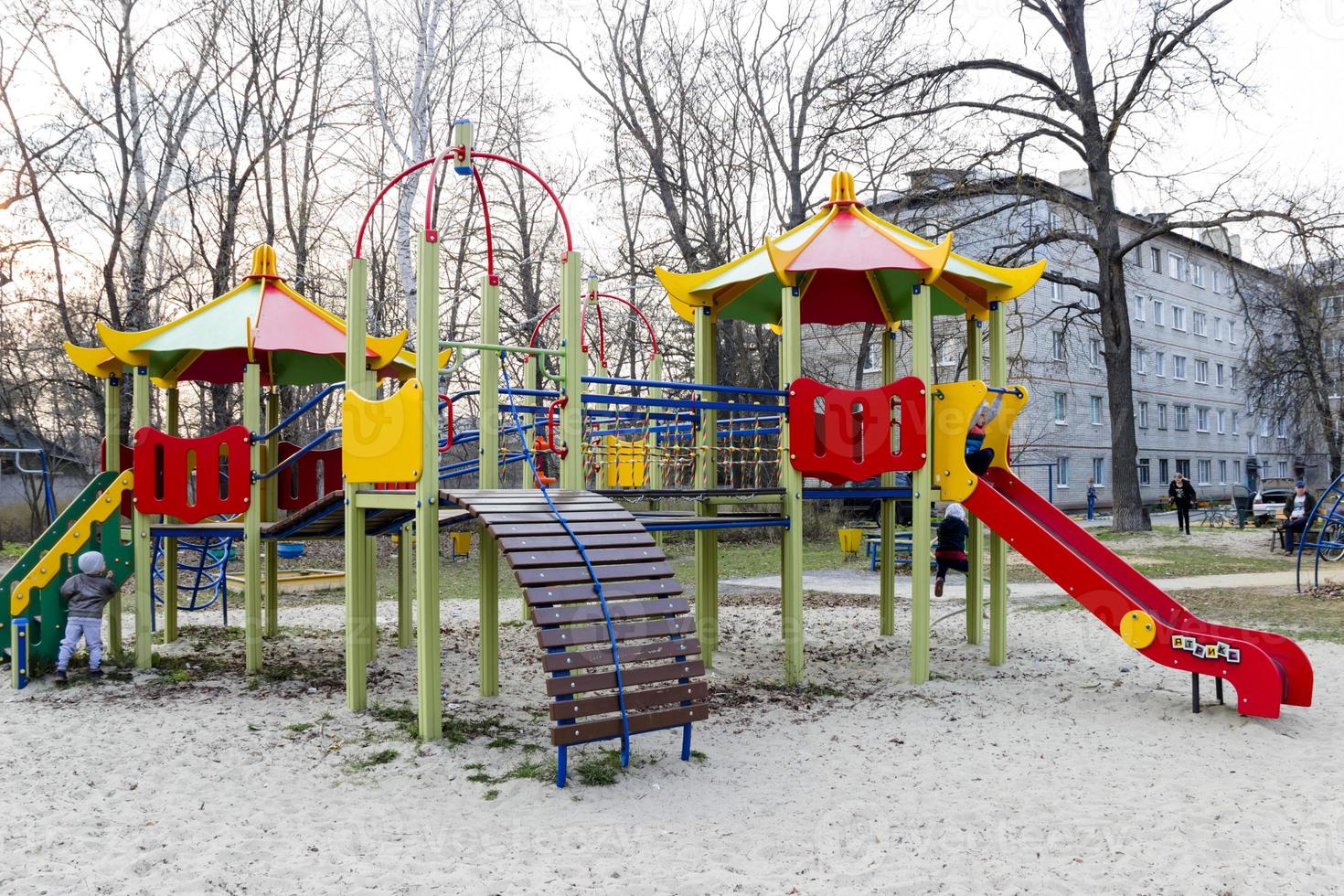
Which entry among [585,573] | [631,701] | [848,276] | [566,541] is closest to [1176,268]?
[848,276]

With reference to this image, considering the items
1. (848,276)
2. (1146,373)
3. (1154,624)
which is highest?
(1146,373)

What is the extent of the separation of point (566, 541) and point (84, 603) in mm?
4666

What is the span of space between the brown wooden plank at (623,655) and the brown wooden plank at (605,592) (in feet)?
0.88

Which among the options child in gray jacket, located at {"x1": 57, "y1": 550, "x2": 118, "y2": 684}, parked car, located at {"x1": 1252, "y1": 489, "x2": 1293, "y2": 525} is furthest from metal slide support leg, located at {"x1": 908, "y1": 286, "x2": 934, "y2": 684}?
parked car, located at {"x1": 1252, "y1": 489, "x2": 1293, "y2": 525}

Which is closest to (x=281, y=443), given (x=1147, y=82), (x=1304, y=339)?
(x=1147, y=82)

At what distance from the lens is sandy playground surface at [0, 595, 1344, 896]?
4.09m

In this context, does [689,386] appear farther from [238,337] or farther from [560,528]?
[238,337]

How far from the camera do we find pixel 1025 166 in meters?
19.4

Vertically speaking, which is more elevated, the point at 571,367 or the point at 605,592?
the point at 571,367

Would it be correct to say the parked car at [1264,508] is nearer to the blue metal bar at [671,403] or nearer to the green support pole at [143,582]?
the blue metal bar at [671,403]

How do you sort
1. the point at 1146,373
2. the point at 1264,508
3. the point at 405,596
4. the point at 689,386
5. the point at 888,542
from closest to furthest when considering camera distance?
the point at 689,386 < the point at 405,596 < the point at 888,542 < the point at 1264,508 < the point at 1146,373

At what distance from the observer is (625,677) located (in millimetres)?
5145

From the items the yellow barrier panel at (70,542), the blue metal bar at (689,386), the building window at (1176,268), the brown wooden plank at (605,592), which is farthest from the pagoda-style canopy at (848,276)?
the building window at (1176,268)

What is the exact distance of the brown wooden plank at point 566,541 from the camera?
5.48 metres
